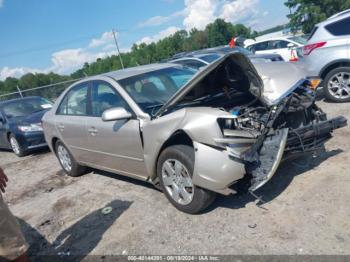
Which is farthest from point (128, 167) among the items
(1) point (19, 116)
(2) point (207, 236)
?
(1) point (19, 116)

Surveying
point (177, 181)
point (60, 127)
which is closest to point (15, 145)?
point (60, 127)

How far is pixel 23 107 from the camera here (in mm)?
9844

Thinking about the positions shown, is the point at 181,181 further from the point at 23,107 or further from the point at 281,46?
the point at 281,46

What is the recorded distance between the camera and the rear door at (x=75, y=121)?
5.16 metres

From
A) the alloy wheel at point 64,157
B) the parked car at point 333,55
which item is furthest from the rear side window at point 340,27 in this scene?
the alloy wheel at point 64,157

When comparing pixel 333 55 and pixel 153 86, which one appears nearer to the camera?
pixel 153 86

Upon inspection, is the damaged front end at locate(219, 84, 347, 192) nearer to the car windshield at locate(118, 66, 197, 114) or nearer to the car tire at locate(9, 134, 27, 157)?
the car windshield at locate(118, 66, 197, 114)

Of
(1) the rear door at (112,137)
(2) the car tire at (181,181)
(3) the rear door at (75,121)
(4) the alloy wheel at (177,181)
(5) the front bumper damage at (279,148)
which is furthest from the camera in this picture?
(3) the rear door at (75,121)

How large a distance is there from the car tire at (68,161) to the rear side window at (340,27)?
5749 mm

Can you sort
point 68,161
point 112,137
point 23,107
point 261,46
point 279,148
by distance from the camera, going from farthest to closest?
point 261,46
point 23,107
point 68,161
point 112,137
point 279,148

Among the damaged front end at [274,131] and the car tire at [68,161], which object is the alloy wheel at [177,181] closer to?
the damaged front end at [274,131]

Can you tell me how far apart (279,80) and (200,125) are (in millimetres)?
1439

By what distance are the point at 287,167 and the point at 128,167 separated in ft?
6.96

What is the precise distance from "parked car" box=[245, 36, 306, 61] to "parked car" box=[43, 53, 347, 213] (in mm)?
10814
